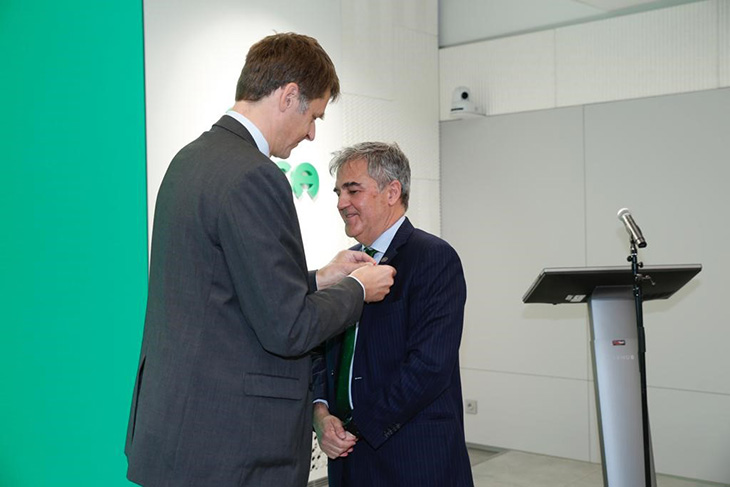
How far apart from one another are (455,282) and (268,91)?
916 millimetres

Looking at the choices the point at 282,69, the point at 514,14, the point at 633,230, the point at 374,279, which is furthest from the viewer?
the point at 514,14

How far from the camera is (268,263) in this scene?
177 centimetres

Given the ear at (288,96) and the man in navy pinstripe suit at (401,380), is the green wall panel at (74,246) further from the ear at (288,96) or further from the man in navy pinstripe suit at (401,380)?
the ear at (288,96)

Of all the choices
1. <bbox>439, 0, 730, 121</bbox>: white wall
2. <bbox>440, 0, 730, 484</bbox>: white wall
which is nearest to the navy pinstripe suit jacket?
A: <bbox>440, 0, 730, 484</bbox>: white wall

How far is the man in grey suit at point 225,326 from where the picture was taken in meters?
1.79

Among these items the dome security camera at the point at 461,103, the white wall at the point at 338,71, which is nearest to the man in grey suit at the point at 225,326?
the white wall at the point at 338,71

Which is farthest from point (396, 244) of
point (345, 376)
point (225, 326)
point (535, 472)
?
point (535, 472)

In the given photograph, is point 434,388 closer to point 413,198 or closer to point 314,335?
point 314,335

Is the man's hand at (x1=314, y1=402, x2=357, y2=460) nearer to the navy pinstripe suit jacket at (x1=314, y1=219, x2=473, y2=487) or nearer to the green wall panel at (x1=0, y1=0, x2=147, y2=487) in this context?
the navy pinstripe suit jacket at (x1=314, y1=219, x2=473, y2=487)

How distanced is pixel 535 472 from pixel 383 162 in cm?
386

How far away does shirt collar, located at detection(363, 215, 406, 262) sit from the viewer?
2736 mm

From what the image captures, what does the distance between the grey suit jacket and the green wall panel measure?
2.42 meters

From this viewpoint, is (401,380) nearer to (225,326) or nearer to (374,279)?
(374,279)

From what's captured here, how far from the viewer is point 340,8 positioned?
582 cm
